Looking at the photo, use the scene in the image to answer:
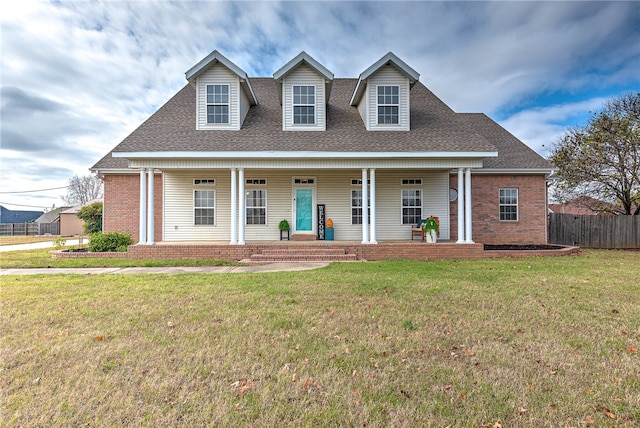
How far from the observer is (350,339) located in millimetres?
3832

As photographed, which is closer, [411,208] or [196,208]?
[196,208]

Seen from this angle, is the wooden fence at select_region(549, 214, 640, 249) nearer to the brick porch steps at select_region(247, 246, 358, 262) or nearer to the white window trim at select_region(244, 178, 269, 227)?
the brick porch steps at select_region(247, 246, 358, 262)

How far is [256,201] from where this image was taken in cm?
1366

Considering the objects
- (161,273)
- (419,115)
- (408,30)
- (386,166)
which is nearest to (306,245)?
(386,166)

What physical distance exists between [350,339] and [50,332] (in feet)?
12.6

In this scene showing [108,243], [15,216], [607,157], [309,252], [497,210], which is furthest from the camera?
[15,216]

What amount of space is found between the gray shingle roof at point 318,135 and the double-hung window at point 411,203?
2471 mm

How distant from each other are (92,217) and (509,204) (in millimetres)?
22247

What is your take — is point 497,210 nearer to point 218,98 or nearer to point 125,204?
point 218,98

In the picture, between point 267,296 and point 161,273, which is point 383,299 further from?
point 161,273

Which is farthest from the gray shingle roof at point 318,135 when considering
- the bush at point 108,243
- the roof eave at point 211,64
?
the bush at point 108,243

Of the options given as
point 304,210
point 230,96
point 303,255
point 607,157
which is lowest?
point 303,255

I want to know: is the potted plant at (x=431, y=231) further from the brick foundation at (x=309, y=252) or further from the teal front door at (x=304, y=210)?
the teal front door at (x=304, y=210)

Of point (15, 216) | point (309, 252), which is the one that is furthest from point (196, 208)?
point (15, 216)
